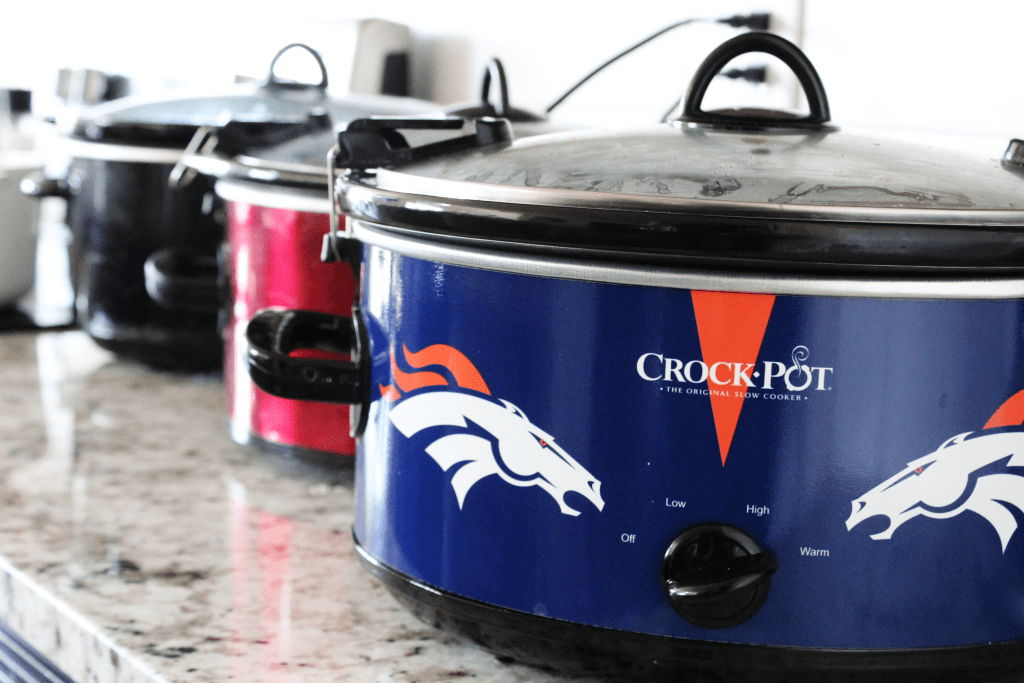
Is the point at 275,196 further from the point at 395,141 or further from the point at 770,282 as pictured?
the point at 770,282

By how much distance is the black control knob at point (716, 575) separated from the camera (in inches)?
21.5

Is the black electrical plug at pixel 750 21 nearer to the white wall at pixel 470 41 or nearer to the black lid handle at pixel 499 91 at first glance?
the white wall at pixel 470 41

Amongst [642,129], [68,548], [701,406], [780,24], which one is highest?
[780,24]

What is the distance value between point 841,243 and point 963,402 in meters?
0.12

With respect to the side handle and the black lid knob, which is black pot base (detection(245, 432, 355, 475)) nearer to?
the side handle

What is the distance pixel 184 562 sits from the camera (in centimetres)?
84

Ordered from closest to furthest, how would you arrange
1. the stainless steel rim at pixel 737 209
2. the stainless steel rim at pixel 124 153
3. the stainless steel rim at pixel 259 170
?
the stainless steel rim at pixel 737 209
the stainless steel rim at pixel 259 170
the stainless steel rim at pixel 124 153

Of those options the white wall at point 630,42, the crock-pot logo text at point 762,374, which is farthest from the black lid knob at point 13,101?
the crock-pot logo text at point 762,374

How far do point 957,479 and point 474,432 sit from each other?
267 mm

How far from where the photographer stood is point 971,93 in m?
0.96

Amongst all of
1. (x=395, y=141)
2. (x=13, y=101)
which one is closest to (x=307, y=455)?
(x=395, y=141)

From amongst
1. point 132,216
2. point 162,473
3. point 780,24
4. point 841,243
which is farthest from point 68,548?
point 780,24

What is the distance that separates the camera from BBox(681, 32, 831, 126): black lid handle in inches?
25.6

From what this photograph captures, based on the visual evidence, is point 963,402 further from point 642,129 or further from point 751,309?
point 642,129
